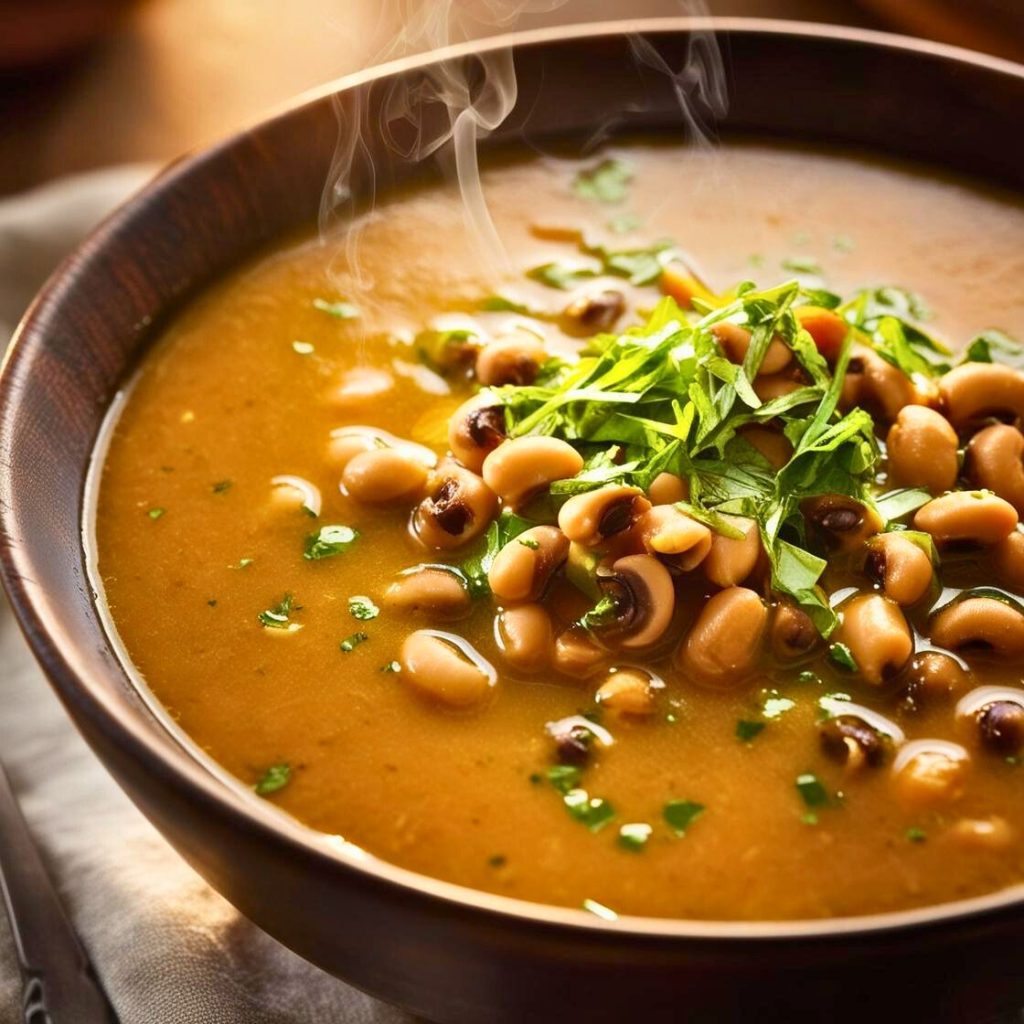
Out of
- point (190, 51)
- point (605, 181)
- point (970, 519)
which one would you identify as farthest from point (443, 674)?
point (190, 51)

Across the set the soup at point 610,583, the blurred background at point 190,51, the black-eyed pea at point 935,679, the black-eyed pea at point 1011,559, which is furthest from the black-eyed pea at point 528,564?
the blurred background at point 190,51

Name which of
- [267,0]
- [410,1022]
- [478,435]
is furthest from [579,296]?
[267,0]

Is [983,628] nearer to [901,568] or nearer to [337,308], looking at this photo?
[901,568]

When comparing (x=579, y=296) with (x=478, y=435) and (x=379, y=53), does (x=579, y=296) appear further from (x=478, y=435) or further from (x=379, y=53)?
(x=379, y=53)

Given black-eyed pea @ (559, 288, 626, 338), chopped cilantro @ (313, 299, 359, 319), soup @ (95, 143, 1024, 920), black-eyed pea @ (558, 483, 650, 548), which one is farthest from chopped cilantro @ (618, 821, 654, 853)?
chopped cilantro @ (313, 299, 359, 319)

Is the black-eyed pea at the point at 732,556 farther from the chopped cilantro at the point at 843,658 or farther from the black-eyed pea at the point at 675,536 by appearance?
the chopped cilantro at the point at 843,658

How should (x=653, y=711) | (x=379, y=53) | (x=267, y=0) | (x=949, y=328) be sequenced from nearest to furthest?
(x=653, y=711) → (x=949, y=328) → (x=379, y=53) → (x=267, y=0)
